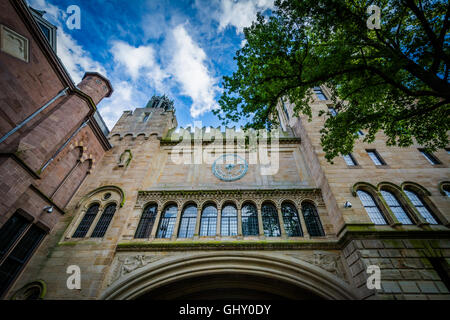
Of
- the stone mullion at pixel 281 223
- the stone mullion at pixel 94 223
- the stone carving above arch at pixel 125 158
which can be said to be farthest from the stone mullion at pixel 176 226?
the stone mullion at pixel 281 223

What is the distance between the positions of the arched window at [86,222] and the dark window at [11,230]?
1940 millimetres

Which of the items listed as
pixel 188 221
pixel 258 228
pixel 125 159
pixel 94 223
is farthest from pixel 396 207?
pixel 125 159

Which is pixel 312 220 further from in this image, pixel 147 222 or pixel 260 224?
pixel 147 222

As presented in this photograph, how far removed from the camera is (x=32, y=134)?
758 cm

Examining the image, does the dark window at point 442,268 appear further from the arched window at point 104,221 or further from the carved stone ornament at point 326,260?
the arched window at point 104,221

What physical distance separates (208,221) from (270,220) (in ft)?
10.9

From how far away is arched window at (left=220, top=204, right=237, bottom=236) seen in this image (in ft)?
29.9

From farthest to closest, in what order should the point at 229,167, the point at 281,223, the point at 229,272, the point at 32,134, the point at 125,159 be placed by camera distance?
the point at 229,167
the point at 125,159
the point at 281,223
the point at 229,272
the point at 32,134

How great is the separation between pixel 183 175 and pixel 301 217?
24.7 ft

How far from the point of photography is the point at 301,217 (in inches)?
364

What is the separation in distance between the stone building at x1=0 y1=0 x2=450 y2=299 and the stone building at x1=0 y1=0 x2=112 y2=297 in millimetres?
444

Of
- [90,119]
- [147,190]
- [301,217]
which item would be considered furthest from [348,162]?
[90,119]

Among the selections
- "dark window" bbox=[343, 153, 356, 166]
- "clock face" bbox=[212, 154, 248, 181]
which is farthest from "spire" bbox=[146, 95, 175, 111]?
"dark window" bbox=[343, 153, 356, 166]

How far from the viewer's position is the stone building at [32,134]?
6836 mm
